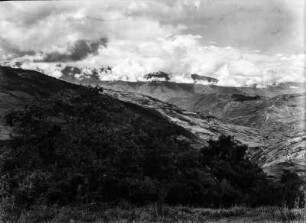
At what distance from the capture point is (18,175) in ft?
81.6

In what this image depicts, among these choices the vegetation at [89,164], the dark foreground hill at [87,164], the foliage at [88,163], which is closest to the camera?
the dark foreground hill at [87,164]

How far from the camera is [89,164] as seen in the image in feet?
86.6

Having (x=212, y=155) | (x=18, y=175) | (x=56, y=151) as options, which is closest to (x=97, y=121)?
(x=56, y=151)

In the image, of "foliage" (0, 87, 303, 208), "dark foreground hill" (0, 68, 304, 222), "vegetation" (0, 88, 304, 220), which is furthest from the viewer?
"foliage" (0, 87, 303, 208)

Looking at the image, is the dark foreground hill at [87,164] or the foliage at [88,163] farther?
the foliage at [88,163]

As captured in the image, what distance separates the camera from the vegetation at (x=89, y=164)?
24375 mm

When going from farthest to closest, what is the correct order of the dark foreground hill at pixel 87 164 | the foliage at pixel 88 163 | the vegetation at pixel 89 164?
the foliage at pixel 88 163 < the vegetation at pixel 89 164 < the dark foreground hill at pixel 87 164

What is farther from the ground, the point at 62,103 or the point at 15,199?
the point at 62,103

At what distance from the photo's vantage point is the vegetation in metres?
24.4

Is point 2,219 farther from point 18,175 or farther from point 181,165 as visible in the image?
point 181,165

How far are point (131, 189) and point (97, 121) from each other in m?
6.72

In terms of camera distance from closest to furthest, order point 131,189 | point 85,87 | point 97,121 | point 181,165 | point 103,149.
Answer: point 131,189, point 103,149, point 97,121, point 85,87, point 181,165

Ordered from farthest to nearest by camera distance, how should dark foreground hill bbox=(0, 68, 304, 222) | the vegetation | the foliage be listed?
the foliage → the vegetation → dark foreground hill bbox=(0, 68, 304, 222)

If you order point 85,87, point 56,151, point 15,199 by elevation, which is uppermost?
point 85,87
